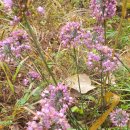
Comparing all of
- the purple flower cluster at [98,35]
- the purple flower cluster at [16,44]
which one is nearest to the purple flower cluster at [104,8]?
the purple flower cluster at [98,35]

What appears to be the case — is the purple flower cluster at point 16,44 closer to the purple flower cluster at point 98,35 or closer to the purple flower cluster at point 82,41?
the purple flower cluster at point 82,41

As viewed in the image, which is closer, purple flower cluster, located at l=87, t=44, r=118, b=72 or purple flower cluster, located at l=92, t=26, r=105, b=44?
purple flower cluster, located at l=87, t=44, r=118, b=72

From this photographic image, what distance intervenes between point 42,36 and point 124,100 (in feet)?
3.92

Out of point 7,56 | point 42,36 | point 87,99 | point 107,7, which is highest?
point 107,7

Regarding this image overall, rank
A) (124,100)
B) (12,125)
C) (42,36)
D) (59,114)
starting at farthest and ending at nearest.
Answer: (42,36)
(124,100)
(12,125)
(59,114)

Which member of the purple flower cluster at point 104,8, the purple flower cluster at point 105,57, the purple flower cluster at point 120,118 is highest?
the purple flower cluster at point 104,8

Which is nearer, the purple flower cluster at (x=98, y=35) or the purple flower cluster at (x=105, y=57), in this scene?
the purple flower cluster at (x=105, y=57)

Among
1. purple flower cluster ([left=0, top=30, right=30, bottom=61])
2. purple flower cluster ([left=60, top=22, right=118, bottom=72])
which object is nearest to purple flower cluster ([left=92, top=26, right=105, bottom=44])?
purple flower cluster ([left=60, top=22, right=118, bottom=72])

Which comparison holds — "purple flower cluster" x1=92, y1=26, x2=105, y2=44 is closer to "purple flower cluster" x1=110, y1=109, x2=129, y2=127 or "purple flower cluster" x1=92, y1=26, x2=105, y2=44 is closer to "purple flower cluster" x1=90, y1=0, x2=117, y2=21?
"purple flower cluster" x1=90, y1=0, x2=117, y2=21

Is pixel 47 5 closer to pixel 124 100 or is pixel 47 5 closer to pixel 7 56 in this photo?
pixel 124 100

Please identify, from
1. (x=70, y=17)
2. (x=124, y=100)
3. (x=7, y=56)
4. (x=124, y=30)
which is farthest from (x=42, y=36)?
(x=7, y=56)

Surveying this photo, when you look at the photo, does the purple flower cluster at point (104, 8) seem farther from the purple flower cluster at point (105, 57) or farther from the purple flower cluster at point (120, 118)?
the purple flower cluster at point (120, 118)

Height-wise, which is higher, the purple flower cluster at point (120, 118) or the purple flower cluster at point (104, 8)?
the purple flower cluster at point (104, 8)

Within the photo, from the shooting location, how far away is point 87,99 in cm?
280
